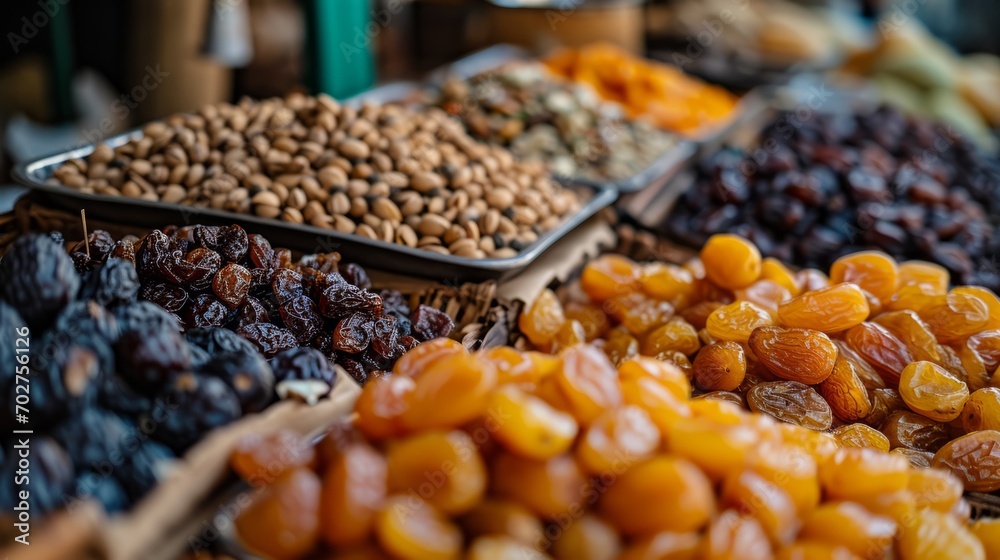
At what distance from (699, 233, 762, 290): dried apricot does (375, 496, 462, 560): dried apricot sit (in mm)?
1030

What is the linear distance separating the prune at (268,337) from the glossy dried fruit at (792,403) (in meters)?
0.83

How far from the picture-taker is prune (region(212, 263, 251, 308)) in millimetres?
1342

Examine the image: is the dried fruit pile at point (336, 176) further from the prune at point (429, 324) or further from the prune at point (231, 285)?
the prune at point (231, 285)

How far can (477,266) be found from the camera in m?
1.65

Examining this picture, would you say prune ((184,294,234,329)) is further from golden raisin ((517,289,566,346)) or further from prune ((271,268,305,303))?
golden raisin ((517,289,566,346))

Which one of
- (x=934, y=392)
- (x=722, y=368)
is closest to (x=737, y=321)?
(x=722, y=368)

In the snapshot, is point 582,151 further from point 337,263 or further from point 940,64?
point 940,64

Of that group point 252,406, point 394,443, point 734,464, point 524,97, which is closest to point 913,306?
point 734,464

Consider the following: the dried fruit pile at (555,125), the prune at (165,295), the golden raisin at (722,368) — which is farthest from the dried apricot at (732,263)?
the prune at (165,295)

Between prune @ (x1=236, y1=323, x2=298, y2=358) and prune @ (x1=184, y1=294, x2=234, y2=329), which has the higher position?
prune @ (x1=184, y1=294, x2=234, y2=329)

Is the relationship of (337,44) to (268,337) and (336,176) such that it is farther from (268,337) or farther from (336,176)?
(268,337)

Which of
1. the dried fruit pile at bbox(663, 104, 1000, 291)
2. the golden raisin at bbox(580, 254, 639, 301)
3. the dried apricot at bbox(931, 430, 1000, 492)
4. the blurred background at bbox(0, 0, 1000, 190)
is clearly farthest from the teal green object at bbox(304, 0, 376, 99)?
the dried apricot at bbox(931, 430, 1000, 492)

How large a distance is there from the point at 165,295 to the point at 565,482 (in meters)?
0.85

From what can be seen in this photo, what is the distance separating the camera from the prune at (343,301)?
1.39m
